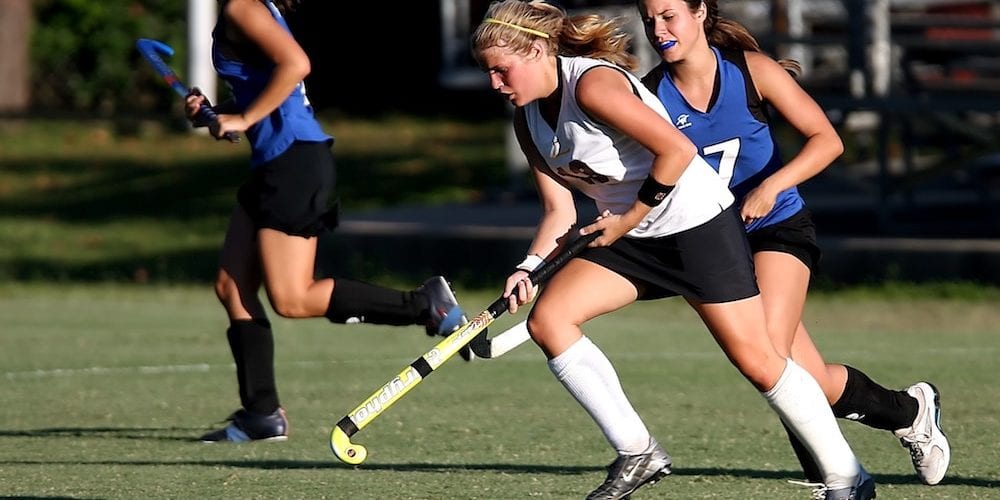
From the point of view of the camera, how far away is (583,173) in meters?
4.98

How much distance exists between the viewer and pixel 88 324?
10992 mm

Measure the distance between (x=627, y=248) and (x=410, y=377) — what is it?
69 centimetres

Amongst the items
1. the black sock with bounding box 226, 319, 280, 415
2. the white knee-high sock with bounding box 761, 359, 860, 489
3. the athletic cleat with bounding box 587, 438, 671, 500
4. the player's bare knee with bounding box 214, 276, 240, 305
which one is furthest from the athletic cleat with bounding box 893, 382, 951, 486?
the player's bare knee with bounding box 214, 276, 240, 305

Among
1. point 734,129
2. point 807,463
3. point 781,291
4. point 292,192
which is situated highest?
point 734,129

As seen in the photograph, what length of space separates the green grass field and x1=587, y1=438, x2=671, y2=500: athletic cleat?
0.56 meters

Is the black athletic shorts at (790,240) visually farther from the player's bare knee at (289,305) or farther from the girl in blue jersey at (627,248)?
the player's bare knee at (289,305)

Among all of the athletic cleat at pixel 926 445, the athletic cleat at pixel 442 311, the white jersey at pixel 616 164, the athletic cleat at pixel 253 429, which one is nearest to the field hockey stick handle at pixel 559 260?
the white jersey at pixel 616 164

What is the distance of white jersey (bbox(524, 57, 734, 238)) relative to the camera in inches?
192

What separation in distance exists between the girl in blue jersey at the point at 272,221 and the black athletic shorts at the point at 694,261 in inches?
66.3

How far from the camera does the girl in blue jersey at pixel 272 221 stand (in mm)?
6164

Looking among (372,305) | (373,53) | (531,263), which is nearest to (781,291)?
(531,263)

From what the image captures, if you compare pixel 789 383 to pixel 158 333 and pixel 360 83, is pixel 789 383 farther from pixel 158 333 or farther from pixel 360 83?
pixel 360 83

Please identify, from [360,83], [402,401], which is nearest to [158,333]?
[402,401]

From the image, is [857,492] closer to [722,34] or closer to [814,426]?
[814,426]
